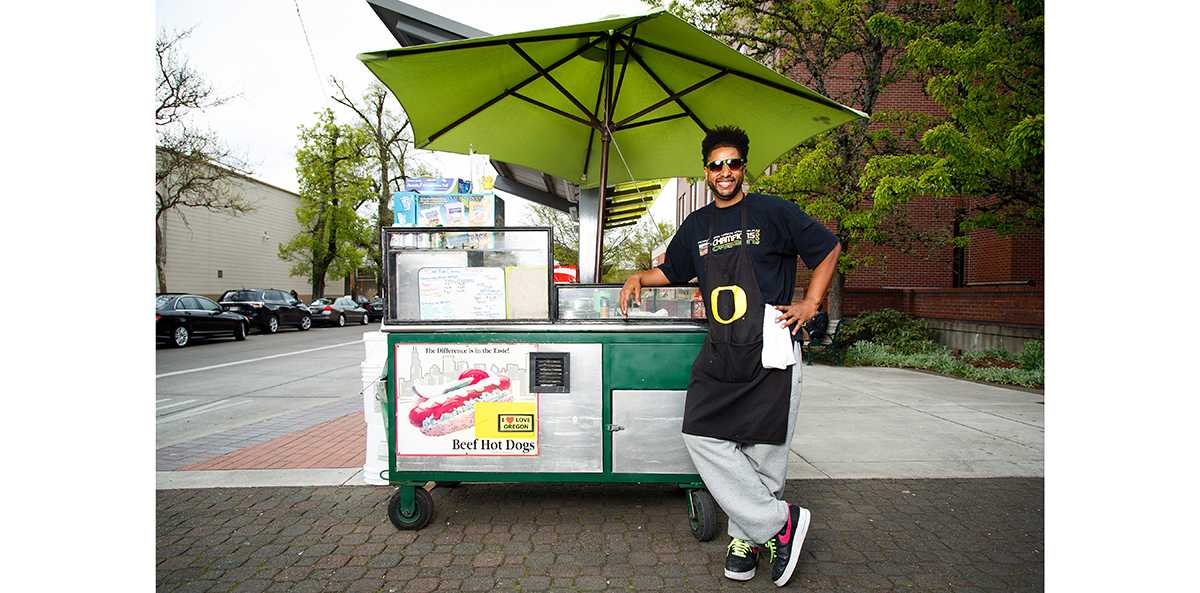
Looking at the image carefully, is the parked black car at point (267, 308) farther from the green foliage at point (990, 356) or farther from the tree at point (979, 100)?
the green foliage at point (990, 356)

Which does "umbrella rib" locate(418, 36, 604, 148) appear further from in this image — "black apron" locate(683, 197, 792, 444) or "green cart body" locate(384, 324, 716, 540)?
"green cart body" locate(384, 324, 716, 540)

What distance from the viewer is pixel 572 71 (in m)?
4.61

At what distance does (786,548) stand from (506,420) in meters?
1.52

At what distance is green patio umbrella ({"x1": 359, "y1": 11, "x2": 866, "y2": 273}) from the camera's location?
3715 millimetres

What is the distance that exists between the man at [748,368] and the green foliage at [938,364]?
786 cm

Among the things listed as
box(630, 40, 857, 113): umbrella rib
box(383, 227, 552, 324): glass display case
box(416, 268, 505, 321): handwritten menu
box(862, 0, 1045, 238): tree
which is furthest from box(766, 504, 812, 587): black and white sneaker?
box(862, 0, 1045, 238): tree

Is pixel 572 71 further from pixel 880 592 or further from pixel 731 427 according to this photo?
pixel 880 592

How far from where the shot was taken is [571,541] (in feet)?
11.0

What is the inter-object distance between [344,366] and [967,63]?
11.3 metres

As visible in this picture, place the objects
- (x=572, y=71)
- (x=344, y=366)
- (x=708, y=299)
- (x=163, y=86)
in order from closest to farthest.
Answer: (x=708, y=299) → (x=572, y=71) → (x=344, y=366) → (x=163, y=86)

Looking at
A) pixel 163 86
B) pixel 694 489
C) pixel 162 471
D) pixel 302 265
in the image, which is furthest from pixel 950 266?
pixel 302 265

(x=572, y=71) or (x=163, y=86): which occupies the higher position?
(x=163, y=86)

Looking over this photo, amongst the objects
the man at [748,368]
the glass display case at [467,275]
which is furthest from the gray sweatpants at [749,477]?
the glass display case at [467,275]

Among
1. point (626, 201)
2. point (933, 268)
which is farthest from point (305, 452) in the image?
point (933, 268)
